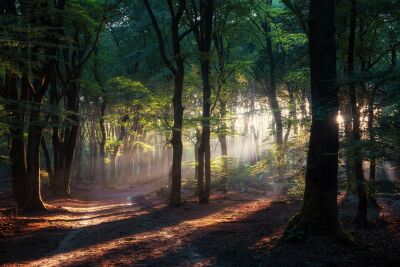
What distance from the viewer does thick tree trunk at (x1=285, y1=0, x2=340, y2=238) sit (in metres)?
9.21

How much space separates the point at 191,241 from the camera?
1086 cm

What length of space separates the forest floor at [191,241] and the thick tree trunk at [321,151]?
1.78 ft

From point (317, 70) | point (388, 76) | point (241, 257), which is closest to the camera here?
point (388, 76)

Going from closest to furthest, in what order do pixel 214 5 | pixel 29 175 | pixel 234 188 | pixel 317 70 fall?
1. pixel 317 70
2. pixel 29 175
3. pixel 214 5
4. pixel 234 188

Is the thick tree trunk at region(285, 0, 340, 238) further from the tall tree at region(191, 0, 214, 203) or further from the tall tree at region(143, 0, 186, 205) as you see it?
the tall tree at region(143, 0, 186, 205)

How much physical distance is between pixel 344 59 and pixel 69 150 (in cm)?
1872

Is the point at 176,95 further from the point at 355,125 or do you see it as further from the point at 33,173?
the point at 355,125

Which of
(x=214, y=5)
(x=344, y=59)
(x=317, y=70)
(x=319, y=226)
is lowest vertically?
(x=319, y=226)

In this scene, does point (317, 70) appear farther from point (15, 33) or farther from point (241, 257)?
point (15, 33)

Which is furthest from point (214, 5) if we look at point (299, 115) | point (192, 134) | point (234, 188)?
point (234, 188)

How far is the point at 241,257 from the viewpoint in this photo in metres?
8.79

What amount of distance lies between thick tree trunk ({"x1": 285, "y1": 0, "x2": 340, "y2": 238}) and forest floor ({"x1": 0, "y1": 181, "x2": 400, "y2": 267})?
54 cm

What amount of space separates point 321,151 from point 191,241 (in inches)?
176

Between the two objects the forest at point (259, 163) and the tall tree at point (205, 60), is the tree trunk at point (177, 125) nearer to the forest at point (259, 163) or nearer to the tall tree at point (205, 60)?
the forest at point (259, 163)
